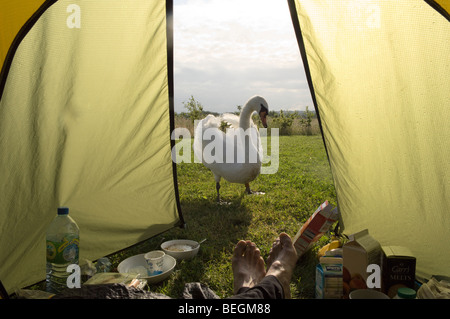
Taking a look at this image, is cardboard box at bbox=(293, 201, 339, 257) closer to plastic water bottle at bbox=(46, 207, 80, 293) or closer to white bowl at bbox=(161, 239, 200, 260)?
white bowl at bbox=(161, 239, 200, 260)

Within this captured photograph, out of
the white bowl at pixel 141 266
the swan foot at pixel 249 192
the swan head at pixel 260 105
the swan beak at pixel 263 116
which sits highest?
the swan head at pixel 260 105

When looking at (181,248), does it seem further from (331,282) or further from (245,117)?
(245,117)

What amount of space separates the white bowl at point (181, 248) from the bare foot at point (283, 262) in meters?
0.56

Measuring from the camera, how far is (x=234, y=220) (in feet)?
10.0

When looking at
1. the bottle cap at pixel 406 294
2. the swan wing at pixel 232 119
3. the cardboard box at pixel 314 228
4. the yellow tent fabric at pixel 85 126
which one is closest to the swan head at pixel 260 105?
the swan wing at pixel 232 119

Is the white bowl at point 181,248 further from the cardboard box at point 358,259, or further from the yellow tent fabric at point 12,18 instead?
the yellow tent fabric at point 12,18

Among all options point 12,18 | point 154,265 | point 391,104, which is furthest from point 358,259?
point 12,18

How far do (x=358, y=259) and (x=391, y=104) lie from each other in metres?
0.88

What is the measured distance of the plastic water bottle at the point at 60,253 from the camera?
181 centimetres

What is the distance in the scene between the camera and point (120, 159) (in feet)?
7.75
